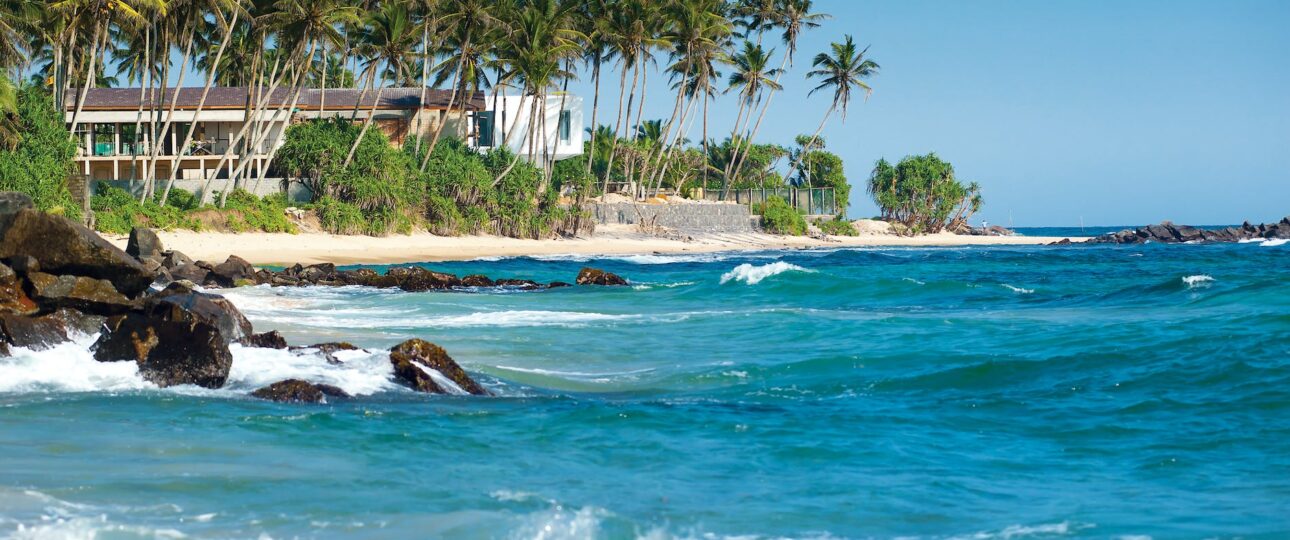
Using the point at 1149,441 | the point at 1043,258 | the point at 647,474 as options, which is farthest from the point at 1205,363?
the point at 1043,258

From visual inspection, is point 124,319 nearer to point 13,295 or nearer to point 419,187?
point 13,295

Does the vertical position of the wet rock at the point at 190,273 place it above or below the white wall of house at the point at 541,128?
below

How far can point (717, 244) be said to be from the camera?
59531 mm

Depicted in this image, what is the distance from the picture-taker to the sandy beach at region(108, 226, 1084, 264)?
1495 inches

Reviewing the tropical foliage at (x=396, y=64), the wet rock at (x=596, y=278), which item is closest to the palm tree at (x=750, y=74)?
the tropical foliage at (x=396, y=64)

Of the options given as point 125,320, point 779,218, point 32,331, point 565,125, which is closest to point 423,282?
point 32,331

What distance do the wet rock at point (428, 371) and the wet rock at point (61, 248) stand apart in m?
4.15

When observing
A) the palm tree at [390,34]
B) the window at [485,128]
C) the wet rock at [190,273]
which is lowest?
the wet rock at [190,273]

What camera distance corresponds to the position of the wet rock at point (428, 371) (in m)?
11.4

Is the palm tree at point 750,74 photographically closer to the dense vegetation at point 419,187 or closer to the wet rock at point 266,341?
the dense vegetation at point 419,187

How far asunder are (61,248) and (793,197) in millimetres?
58645

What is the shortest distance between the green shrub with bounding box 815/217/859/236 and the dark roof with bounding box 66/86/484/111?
21.6 m

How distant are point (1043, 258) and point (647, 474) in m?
43.3

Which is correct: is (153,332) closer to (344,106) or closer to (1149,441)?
(1149,441)
